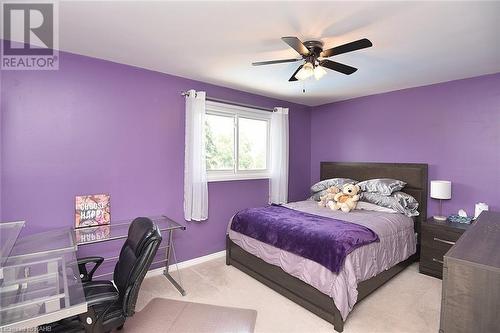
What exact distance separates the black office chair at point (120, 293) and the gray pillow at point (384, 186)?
3.02 meters

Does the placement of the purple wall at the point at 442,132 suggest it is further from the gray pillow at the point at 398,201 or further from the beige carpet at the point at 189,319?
the beige carpet at the point at 189,319

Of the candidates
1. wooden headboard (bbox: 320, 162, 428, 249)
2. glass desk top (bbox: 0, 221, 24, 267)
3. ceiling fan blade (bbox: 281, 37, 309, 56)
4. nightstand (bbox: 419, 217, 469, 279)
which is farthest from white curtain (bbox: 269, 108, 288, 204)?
glass desk top (bbox: 0, 221, 24, 267)

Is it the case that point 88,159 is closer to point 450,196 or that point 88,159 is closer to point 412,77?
point 412,77

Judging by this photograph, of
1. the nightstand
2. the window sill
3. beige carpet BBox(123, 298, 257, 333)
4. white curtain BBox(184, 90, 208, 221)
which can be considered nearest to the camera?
beige carpet BBox(123, 298, 257, 333)

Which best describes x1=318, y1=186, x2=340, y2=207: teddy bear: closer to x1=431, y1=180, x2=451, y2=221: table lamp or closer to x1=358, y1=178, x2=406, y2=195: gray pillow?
x1=358, y1=178, x2=406, y2=195: gray pillow

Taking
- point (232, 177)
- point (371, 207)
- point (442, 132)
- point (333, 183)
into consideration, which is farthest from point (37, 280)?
point (442, 132)

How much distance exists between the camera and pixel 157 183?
3094 millimetres

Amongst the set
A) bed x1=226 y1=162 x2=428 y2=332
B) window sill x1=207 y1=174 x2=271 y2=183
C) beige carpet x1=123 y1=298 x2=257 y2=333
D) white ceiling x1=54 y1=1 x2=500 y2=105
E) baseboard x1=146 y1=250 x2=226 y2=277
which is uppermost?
white ceiling x1=54 y1=1 x2=500 y2=105

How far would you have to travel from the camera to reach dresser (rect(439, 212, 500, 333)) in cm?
117

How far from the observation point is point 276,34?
2.08m

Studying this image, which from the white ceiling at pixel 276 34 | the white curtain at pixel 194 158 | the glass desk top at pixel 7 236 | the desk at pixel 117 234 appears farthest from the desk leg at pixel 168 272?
the white ceiling at pixel 276 34

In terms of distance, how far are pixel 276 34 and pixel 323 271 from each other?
208 centimetres

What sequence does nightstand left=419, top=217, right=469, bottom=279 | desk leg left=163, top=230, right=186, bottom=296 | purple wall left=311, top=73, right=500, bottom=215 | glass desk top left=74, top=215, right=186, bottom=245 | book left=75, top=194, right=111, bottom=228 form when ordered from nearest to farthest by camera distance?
1. glass desk top left=74, top=215, right=186, bottom=245
2. book left=75, top=194, right=111, bottom=228
3. desk leg left=163, top=230, right=186, bottom=296
4. nightstand left=419, top=217, right=469, bottom=279
5. purple wall left=311, top=73, right=500, bottom=215

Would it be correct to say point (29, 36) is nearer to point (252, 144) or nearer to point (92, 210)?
point (92, 210)
